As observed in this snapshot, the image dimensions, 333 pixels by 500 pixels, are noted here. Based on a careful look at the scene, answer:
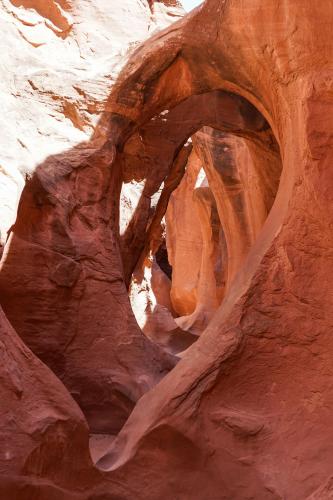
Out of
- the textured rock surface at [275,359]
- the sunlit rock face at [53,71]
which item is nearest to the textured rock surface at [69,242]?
the sunlit rock face at [53,71]

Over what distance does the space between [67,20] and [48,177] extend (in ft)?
7.12

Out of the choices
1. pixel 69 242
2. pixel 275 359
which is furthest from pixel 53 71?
pixel 275 359

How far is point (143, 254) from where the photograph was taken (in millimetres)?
6914

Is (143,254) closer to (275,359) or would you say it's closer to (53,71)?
(53,71)

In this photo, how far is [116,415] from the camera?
4.48 metres

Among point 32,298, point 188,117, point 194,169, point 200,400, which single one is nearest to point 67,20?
point 188,117

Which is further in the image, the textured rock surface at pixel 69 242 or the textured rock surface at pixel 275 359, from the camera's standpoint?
the textured rock surface at pixel 69 242

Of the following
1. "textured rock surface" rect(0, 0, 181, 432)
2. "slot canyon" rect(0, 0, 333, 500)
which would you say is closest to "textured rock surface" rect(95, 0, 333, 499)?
"slot canyon" rect(0, 0, 333, 500)

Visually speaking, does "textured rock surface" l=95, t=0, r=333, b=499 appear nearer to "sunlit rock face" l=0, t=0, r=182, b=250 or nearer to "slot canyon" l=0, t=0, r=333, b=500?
"slot canyon" l=0, t=0, r=333, b=500

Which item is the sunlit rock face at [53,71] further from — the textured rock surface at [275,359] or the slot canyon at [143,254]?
the textured rock surface at [275,359]

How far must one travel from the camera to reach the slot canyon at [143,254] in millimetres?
3141

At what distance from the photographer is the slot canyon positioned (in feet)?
10.3

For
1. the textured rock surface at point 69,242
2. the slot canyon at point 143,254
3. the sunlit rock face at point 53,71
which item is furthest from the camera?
the sunlit rock face at point 53,71

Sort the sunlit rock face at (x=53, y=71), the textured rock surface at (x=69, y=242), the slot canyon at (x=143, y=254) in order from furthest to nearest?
the sunlit rock face at (x=53, y=71), the textured rock surface at (x=69, y=242), the slot canyon at (x=143, y=254)
